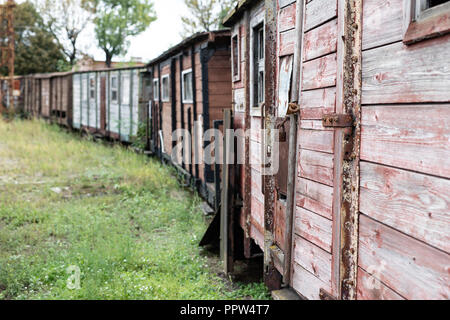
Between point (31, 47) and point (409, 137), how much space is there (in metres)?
42.8

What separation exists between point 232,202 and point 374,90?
368cm

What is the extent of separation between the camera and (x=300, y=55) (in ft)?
11.1

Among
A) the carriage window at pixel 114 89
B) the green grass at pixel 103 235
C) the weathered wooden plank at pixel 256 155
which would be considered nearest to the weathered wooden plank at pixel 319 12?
the weathered wooden plank at pixel 256 155

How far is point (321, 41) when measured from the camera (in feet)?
9.81

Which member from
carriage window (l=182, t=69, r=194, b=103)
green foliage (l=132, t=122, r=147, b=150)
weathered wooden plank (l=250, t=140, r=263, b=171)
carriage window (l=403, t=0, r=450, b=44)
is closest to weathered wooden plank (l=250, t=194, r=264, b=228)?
weathered wooden plank (l=250, t=140, r=263, b=171)

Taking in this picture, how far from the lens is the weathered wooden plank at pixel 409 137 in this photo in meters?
1.82

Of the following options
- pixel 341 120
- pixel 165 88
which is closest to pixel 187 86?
pixel 165 88

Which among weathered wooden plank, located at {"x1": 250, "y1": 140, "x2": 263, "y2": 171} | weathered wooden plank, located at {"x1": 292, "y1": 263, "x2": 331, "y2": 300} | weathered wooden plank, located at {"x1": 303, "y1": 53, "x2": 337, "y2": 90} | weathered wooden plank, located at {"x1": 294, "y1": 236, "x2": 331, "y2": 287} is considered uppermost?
weathered wooden plank, located at {"x1": 303, "y1": 53, "x2": 337, "y2": 90}

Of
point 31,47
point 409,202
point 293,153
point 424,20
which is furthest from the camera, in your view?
point 31,47

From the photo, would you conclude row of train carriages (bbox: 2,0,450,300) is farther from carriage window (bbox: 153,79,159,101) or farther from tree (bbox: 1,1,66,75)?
tree (bbox: 1,1,66,75)

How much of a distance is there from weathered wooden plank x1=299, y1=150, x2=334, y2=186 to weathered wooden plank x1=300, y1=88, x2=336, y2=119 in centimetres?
28

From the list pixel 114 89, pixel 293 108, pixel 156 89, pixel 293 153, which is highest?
pixel 114 89

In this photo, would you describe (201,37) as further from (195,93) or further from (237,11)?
(237,11)

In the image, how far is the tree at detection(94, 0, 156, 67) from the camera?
44.3 metres
